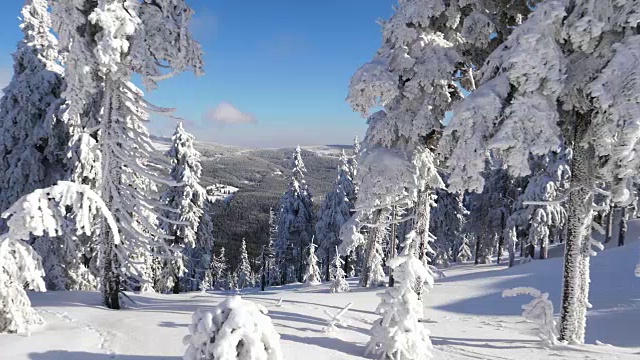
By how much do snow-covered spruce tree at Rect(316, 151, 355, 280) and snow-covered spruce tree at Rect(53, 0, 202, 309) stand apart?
28374mm

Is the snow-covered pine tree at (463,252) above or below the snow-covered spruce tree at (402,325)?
above

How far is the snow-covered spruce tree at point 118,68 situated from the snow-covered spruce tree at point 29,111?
6389 mm

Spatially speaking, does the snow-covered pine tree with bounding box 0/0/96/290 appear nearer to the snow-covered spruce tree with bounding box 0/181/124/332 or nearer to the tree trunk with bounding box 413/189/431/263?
the snow-covered spruce tree with bounding box 0/181/124/332

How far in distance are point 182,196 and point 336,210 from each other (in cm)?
1633

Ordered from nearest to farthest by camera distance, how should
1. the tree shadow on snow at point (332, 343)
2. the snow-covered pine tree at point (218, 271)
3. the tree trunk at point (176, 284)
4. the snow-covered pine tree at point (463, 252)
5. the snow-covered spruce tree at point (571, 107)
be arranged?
the tree shadow on snow at point (332, 343) < the snow-covered spruce tree at point (571, 107) < the tree trunk at point (176, 284) < the snow-covered pine tree at point (463, 252) < the snow-covered pine tree at point (218, 271)

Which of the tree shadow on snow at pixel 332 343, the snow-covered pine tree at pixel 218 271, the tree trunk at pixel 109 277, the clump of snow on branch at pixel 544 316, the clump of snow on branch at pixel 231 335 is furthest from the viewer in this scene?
the snow-covered pine tree at pixel 218 271

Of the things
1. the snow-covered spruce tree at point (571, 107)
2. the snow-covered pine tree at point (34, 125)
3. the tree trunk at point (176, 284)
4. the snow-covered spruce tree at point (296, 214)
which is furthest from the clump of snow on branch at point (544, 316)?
the snow-covered spruce tree at point (296, 214)

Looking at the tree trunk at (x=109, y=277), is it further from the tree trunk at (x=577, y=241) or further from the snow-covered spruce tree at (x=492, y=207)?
the snow-covered spruce tree at (x=492, y=207)

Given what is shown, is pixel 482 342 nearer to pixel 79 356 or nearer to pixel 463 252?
pixel 79 356

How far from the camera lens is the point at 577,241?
30.0ft

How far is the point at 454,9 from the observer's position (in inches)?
400

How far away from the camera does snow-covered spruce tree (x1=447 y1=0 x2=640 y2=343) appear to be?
7.57 metres

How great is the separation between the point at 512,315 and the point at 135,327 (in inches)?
586

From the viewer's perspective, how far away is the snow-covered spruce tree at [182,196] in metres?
26.1
